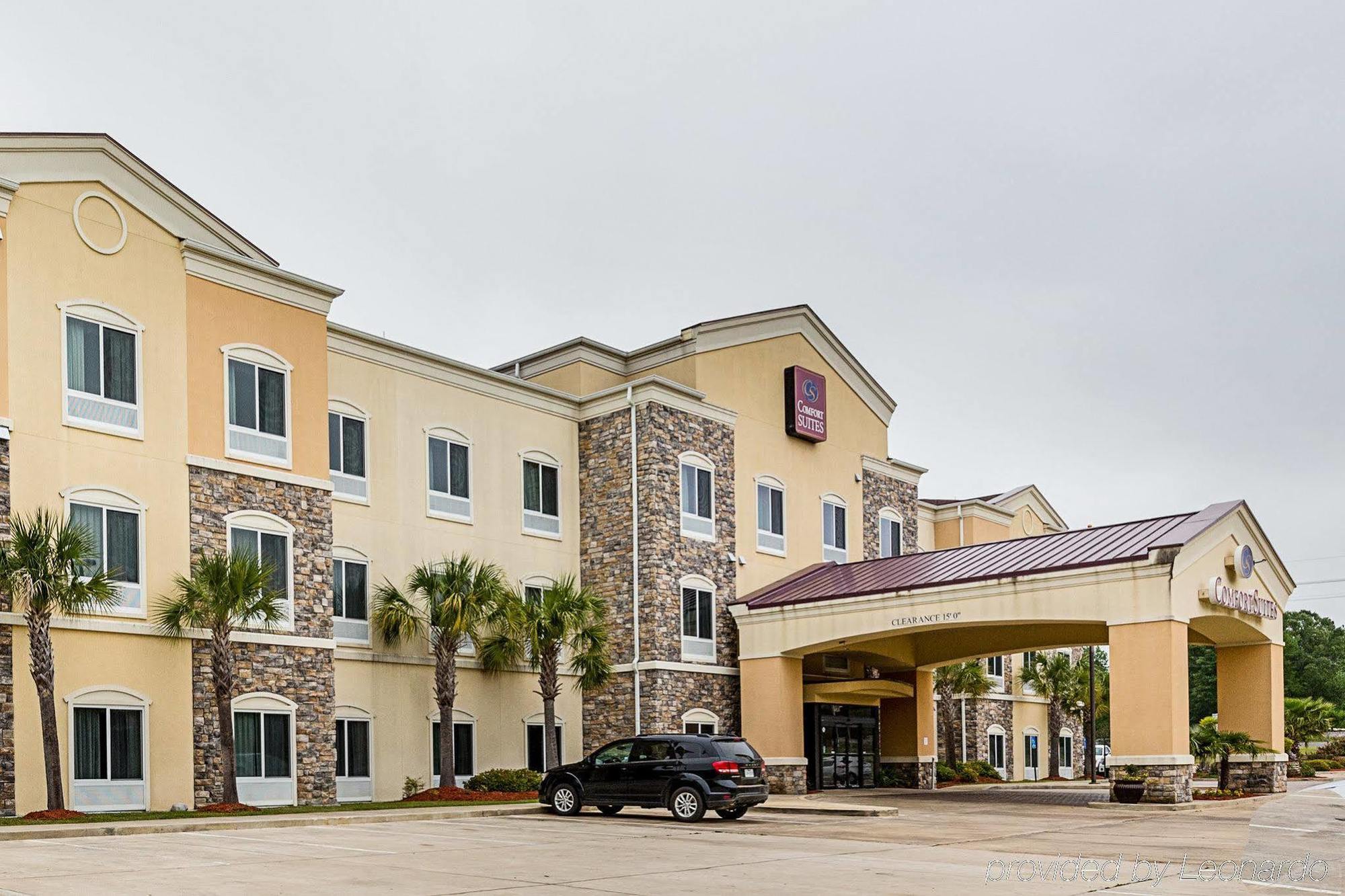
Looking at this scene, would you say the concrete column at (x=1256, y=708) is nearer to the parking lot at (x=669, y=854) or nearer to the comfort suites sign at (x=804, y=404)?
the parking lot at (x=669, y=854)

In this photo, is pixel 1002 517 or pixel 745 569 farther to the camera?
pixel 1002 517

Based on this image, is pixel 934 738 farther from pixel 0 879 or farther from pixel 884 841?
pixel 0 879

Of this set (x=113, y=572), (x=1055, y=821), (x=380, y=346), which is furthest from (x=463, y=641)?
(x=1055, y=821)

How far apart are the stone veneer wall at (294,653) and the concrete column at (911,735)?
1830cm

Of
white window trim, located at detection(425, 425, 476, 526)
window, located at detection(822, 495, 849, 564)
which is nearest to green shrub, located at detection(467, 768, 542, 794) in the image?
white window trim, located at detection(425, 425, 476, 526)

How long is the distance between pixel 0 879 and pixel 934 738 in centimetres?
3061

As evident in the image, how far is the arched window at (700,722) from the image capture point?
110ft

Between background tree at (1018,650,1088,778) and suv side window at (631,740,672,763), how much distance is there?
1234 inches

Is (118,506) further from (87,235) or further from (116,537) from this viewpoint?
(87,235)

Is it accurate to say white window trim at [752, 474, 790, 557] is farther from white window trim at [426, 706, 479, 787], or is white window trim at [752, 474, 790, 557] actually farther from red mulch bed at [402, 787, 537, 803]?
red mulch bed at [402, 787, 537, 803]

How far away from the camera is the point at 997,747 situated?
164 ft

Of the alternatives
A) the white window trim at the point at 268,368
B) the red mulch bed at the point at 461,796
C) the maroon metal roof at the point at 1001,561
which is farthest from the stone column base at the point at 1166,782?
the white window trim at the point at 268,368

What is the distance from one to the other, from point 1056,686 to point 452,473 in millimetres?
29944

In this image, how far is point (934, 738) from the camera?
39625 mm
